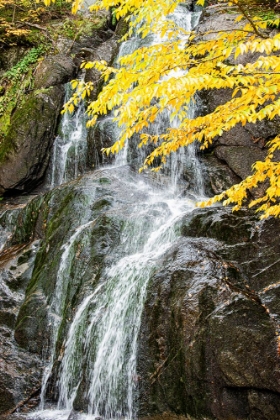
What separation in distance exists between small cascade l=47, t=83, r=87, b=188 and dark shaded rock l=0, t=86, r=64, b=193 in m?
0.26

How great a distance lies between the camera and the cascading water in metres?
5.10

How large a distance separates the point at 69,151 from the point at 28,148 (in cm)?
123

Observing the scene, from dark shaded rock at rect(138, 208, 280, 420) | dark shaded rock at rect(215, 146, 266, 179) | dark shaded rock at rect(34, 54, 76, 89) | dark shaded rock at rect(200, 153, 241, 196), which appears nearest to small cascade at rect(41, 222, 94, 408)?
dark shaded rock at rect(138, 208, 280, 420)

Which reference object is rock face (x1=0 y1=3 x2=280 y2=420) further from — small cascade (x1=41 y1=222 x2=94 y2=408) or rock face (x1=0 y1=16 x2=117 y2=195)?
rock face (x1=0 y1=16 x2=117 y2=195)

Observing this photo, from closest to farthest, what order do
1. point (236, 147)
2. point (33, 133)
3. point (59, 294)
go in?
point (59, 294), point (236, 147), point (33, 133)

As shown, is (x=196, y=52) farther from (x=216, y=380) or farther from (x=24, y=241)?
(x=24, y=241)

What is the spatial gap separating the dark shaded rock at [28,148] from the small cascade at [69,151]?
26cm

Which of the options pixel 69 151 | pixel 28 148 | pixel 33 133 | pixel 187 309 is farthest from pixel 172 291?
pixel 33 133

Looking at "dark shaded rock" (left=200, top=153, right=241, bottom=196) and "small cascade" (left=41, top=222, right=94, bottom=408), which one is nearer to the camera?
"small cascade" (left=41, top=222, right=94, bottom=408)

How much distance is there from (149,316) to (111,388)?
3.56 ft

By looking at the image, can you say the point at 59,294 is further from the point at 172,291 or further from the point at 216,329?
the point at 216,329

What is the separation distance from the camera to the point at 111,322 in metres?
5.59

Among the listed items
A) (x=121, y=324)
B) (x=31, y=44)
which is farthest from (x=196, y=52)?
(x=31, y=44)

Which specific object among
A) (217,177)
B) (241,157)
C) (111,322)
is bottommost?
(111,322)
